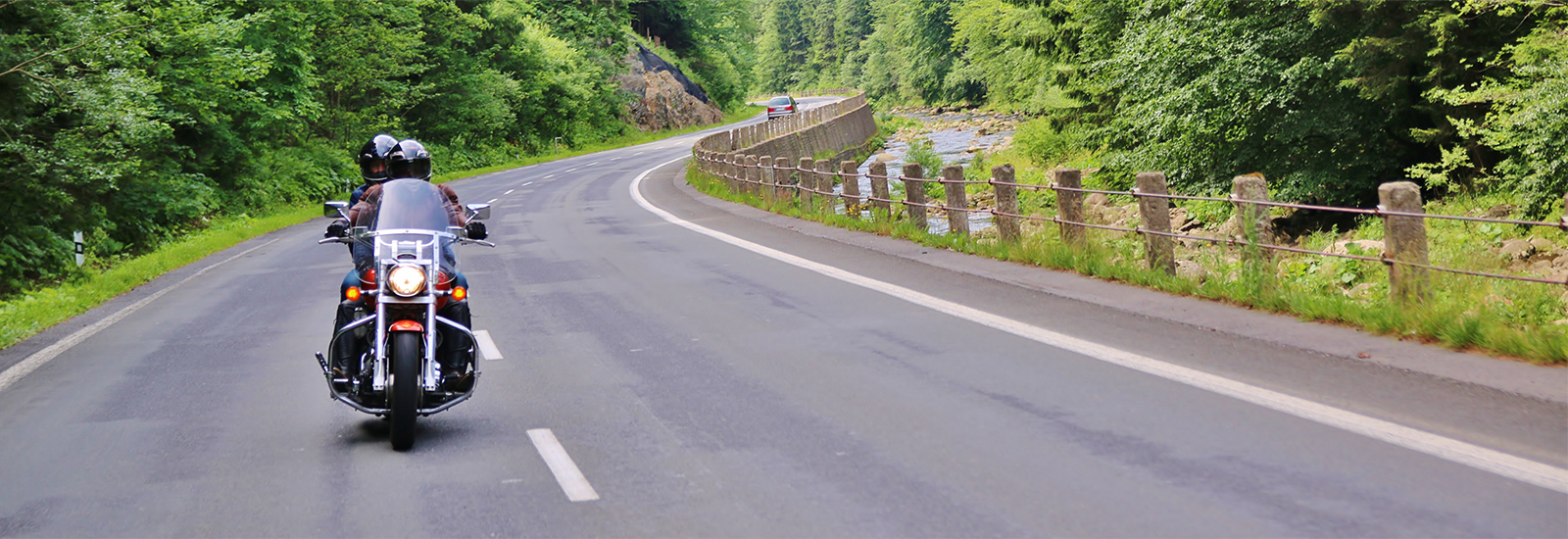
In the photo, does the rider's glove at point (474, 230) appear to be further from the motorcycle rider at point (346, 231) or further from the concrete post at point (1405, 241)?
the concrete post at point (1405, 241)

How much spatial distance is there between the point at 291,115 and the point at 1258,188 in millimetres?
26413

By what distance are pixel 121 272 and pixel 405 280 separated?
1357 centimetres

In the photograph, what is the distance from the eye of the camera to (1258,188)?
10180 millimetres

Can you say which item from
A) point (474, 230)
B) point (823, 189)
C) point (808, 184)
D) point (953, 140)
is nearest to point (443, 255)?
point (474, 230)

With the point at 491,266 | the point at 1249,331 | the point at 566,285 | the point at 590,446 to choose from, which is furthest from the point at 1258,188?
the point at 491,266

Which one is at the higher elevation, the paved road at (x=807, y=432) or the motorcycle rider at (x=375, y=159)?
the motorcycle rider at (x=375, y=159)

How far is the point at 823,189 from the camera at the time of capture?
20.7 m

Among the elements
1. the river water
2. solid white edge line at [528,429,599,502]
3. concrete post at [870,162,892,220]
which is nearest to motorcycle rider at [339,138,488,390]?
solid white edge line at [528,429,599,502]

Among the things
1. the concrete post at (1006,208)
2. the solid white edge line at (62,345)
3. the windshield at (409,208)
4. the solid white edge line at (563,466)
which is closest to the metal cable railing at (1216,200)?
the concrete post at (1006,208)

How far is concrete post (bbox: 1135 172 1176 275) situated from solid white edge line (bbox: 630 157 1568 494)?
2.02 metres

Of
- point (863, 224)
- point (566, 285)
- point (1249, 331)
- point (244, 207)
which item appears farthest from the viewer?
point (244, 207)

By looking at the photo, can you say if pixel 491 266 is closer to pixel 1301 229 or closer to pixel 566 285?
pixel 566 285

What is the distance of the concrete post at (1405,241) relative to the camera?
333 inches

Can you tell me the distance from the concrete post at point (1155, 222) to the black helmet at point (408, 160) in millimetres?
6644
